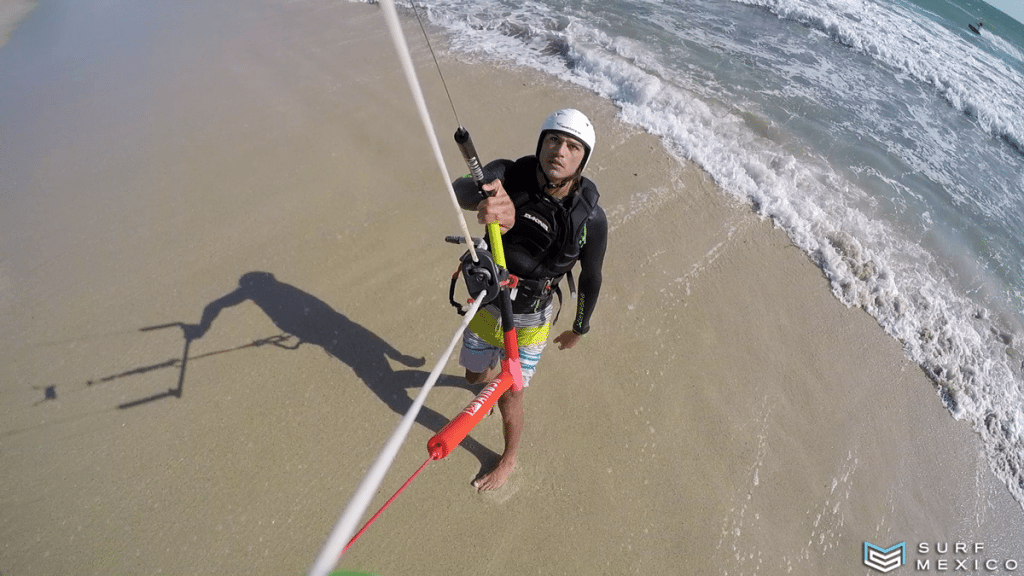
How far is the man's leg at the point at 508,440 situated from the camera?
2.88 meters

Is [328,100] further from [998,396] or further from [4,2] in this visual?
[998,396]

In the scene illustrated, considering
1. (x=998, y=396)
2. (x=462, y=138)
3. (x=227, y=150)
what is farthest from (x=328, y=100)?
(x=998, y=396)

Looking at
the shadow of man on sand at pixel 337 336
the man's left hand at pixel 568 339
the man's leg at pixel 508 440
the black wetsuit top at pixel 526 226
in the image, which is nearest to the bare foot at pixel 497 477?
the man's leg at pixel 508 440

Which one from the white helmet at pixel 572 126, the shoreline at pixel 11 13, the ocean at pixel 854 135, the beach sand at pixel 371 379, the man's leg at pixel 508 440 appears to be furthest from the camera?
the shoreline at pixel 11 13

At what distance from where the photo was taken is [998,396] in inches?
178

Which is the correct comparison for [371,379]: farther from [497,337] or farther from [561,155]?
[561,155]

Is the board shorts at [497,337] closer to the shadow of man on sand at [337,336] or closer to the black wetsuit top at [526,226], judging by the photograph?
the black wetsuit top at [526,226]

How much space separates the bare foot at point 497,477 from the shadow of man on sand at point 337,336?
219mm

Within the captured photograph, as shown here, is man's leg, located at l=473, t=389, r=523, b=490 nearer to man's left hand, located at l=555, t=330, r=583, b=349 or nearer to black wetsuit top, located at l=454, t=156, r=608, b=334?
man's left hand, located at l=555, t=330, r=583, b=349

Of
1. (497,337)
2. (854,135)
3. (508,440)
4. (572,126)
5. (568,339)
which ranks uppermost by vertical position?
(572,126)
